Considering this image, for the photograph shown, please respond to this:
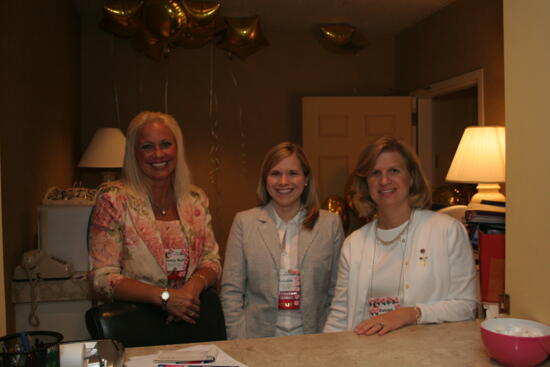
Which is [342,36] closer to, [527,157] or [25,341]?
[527,157]

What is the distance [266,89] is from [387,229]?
321cm

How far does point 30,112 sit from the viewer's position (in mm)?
2443

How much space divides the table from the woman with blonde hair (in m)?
0.51

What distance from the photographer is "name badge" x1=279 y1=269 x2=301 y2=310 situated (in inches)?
70.9

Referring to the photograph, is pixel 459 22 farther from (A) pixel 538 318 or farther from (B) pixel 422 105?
(A) pixel 538 318

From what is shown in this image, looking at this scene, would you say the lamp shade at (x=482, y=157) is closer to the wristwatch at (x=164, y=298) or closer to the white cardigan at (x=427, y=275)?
the white cardigan at (x=427, y=275)

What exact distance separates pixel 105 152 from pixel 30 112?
3.79 feet

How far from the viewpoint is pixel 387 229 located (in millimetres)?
1619

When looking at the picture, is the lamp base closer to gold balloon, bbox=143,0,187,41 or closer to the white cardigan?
the white cardigan

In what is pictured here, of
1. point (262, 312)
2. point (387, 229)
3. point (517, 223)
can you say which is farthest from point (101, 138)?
point (517, 223)

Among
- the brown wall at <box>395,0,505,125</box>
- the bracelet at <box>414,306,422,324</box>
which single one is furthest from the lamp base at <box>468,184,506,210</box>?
the bracelet at <box>414,306,422,324</box>

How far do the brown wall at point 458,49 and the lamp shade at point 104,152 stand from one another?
2657mm

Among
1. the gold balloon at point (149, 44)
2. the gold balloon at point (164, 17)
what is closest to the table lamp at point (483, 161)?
the gold balloon at point (164, 17)

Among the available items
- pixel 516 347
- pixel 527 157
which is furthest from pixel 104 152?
pixel 516 347
